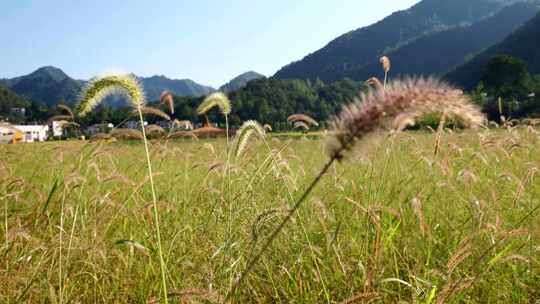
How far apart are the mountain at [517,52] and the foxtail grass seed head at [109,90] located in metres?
112

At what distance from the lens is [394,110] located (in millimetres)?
824

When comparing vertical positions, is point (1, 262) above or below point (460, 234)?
above

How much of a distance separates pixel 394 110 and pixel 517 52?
12970 cm

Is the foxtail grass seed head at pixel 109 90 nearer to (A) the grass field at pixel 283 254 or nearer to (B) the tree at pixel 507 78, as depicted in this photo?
(A) the grass field at pixel 283 254

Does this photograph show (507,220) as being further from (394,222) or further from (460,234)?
(394,222)

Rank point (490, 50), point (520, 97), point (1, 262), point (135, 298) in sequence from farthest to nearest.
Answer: point (490, 50)
point (520, 97)
point (1, 262)
point (135, 298)

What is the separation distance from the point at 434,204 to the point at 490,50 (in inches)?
5067

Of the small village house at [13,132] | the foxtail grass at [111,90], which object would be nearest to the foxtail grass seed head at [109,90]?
the foxtail grass at [111,90]

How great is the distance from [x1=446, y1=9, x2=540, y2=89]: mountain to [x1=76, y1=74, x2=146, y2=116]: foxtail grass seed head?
11242cm

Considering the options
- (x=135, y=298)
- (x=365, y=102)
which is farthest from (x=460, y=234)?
(x=365, y=102)

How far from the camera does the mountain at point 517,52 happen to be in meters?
106

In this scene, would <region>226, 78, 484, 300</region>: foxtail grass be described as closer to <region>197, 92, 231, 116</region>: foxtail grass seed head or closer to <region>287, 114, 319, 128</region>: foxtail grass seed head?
<region>197, 92, 231, 116</region>: foxtail grass seed head

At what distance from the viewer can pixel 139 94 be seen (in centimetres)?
129

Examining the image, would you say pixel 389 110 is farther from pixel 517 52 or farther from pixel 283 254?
pixel 517 52
